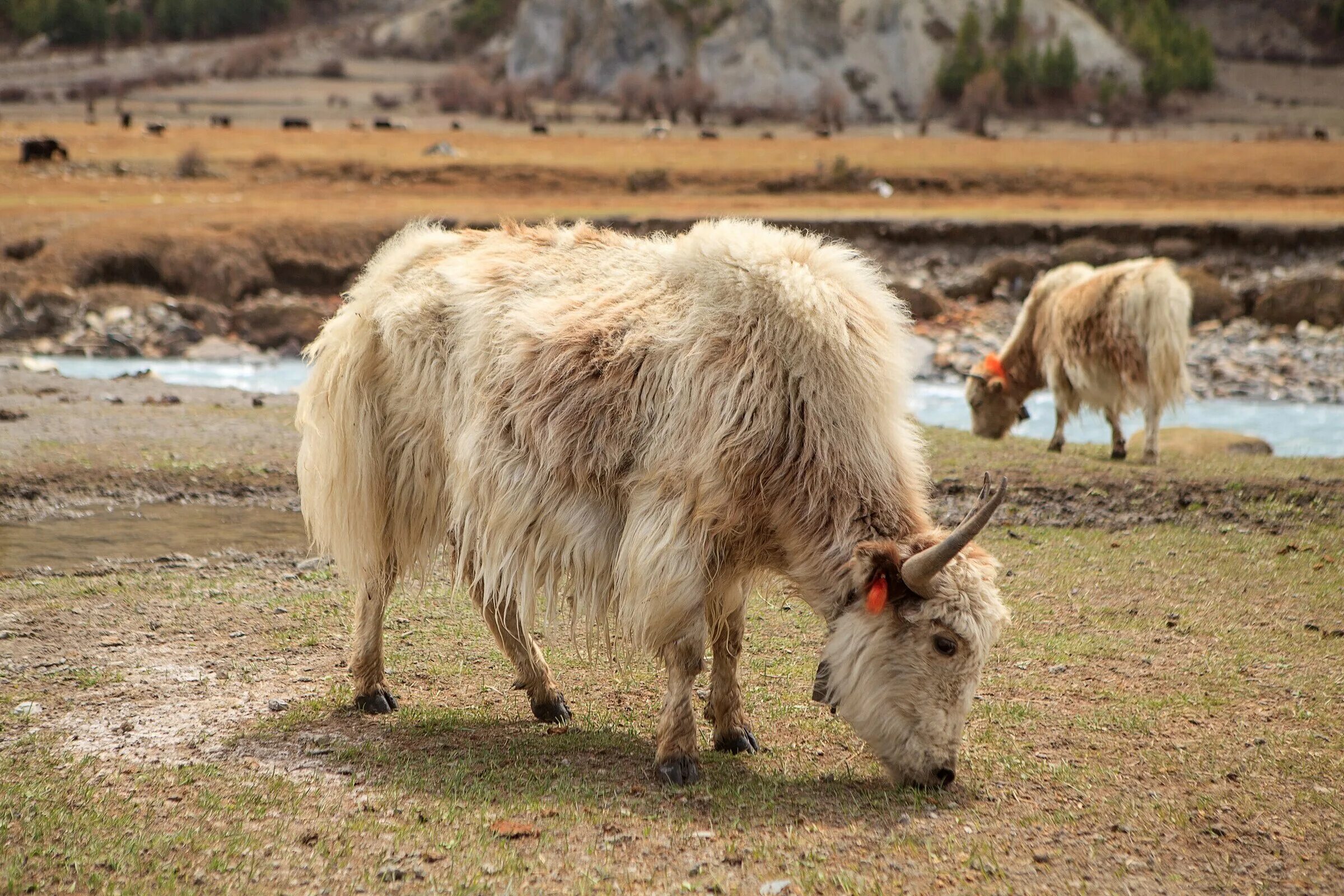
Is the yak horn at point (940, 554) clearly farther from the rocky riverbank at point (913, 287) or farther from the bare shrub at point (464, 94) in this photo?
the bare shrub at point (464, 94)

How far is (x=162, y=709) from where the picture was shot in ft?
17.2

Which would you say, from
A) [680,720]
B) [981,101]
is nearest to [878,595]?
[680,720]

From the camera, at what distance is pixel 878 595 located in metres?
4.29

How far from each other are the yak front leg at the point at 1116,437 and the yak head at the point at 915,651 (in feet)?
24.7

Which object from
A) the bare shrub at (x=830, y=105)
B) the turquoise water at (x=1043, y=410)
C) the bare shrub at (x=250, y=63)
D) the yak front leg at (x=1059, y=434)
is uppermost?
the bare shrub at (x=250, y=63)

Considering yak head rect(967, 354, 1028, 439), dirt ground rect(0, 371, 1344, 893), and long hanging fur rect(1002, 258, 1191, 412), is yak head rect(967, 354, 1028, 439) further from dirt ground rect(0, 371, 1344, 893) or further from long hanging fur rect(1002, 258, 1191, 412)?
dirt ground rect(0, 371, 1344, 893)

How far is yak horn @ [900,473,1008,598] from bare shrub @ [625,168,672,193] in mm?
30010

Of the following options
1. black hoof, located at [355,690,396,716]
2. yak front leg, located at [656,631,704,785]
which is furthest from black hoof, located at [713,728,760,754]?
black hoof, located at [355,690,396,716]

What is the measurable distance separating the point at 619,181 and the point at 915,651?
31.1 metres

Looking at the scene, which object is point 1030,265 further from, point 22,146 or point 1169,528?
point 22,146

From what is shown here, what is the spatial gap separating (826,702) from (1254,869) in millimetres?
1426

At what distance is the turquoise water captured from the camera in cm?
1565

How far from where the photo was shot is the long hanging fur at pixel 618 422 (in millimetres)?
4559

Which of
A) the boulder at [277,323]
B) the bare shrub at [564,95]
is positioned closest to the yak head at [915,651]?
the boulder at [277,323]
